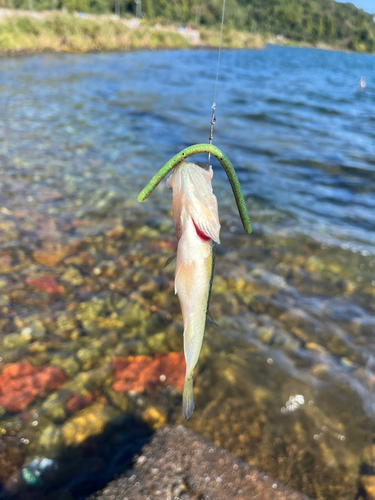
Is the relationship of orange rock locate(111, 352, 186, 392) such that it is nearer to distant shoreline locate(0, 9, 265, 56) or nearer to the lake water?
the lake water

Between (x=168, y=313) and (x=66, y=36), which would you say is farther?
(x=66, y=36)

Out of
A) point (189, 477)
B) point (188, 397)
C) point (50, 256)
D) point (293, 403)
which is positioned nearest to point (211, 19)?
point (50, 256)

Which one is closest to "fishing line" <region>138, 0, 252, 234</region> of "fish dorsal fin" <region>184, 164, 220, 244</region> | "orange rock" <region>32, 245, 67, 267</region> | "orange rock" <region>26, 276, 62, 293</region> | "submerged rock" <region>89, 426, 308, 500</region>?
"fish dorsal fin" <region>184, 164, 220, 244</region>

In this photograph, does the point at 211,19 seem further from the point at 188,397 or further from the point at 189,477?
the point at 189,477

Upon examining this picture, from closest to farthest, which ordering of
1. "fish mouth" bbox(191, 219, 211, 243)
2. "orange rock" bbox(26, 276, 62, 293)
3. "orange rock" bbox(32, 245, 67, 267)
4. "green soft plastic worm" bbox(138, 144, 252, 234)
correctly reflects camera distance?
"green soft plastic worm" bbox(138, 144, 252, 234) < "fish mouth" bbox(191, 219, 211, 243) < "orange rock" bbox(26, 276, 62, 293) < "orange rock" bbox(32, 245, 67, 267)

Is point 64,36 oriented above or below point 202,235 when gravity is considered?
above

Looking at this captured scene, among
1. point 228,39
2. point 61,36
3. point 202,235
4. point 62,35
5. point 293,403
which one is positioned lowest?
point 293,403

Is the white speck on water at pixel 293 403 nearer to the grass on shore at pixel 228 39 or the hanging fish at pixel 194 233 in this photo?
the hanging fish at pixel 194 233
